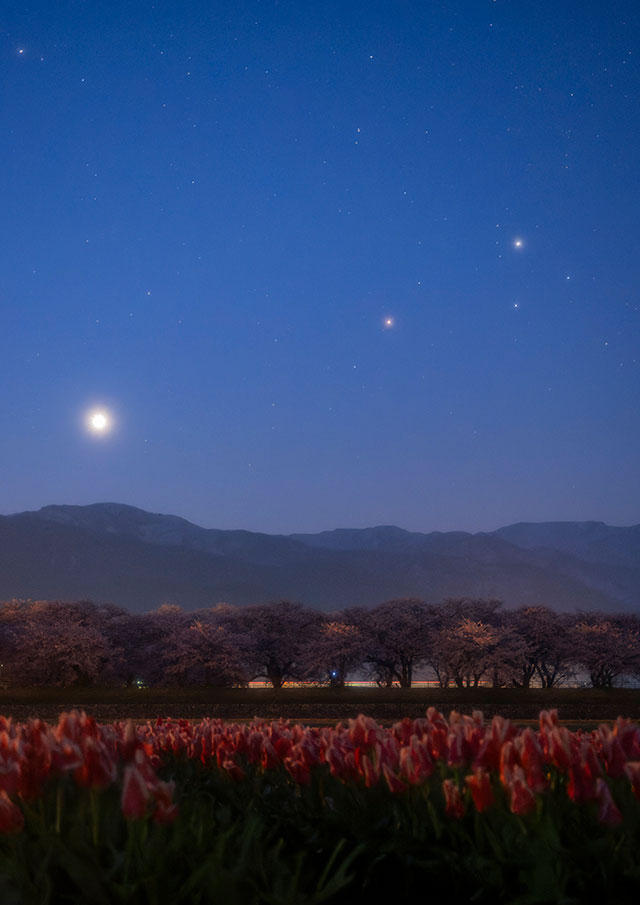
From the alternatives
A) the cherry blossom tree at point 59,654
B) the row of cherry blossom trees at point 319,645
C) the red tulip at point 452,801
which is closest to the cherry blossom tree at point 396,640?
the row of cherry blossom trees at point 319,645

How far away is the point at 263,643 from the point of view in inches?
1400

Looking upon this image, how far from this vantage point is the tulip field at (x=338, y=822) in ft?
5.69

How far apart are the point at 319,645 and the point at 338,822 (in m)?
32.2

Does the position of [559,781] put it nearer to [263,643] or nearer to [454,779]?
[454,779]

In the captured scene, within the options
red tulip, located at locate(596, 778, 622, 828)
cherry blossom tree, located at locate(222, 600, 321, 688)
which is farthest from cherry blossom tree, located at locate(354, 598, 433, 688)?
red tulip, located at locate(596, 778, 622, 828)

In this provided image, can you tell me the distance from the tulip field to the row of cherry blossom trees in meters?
29.7

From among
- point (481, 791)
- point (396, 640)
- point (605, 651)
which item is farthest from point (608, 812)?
point (605, 651)

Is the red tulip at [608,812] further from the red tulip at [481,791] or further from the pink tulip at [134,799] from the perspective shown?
the pink tulip at [134,799]

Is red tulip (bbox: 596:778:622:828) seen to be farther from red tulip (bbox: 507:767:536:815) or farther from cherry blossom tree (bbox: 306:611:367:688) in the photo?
cherry blossom tree (bbox: 306:611:367:688)

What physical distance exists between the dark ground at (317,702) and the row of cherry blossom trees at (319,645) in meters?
4.94

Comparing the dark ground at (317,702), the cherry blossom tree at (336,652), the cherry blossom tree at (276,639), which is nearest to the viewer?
the dark ground at (317,702)

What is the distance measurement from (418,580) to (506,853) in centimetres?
13891

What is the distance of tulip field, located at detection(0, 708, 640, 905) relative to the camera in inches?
68.2

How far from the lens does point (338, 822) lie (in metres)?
2.37
